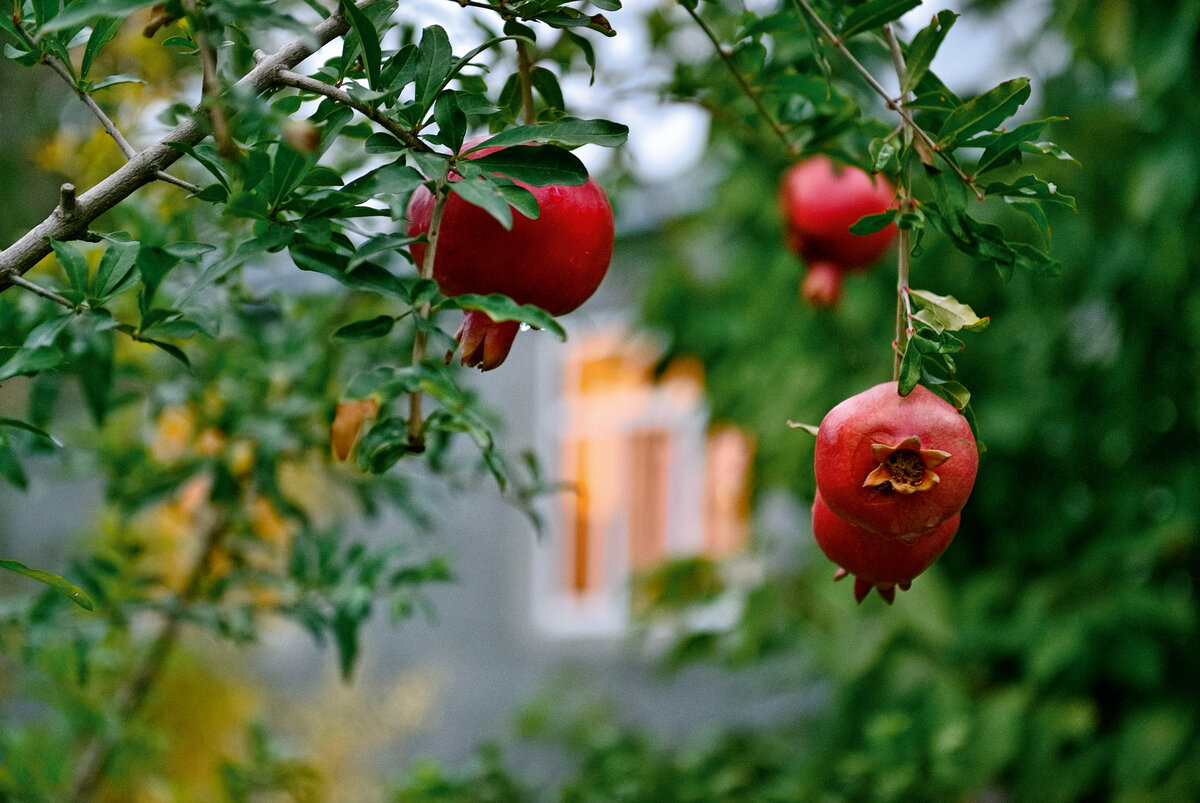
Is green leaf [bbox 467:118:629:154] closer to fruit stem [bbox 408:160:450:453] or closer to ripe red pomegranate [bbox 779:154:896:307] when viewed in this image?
fruit stem [bbox 408:160:450:453]

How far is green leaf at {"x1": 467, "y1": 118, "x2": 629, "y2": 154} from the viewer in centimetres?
51

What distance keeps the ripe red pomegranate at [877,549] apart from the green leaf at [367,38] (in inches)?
11.4

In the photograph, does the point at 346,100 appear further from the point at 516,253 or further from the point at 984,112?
the point at 984,112

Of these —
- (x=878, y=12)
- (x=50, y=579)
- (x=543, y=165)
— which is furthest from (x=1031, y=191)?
(x=50, y=579)

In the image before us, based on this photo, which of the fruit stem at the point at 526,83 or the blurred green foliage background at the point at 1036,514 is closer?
the fruit stem at the point at 526,83

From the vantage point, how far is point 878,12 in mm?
593

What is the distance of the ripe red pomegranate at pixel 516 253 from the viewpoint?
21.0 inches

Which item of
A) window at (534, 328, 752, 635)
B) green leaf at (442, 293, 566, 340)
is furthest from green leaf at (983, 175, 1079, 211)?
window at (534, 328, 752, 635)

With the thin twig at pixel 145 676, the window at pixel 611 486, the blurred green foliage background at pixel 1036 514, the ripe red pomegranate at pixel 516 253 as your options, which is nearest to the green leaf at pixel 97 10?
the ripe red pomegranate at pixel 516 253

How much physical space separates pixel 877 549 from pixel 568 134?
0.25 meters

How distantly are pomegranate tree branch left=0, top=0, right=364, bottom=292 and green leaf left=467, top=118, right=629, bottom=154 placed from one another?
0.09m

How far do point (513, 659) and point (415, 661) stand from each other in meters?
0.51

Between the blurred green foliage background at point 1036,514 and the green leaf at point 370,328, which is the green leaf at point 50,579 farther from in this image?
the blurred green foliage background at point 1036,514

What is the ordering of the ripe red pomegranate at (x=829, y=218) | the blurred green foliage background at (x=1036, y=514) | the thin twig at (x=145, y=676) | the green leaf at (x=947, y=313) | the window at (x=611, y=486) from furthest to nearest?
the window at (x=611, y=486) < the blurred green foliage background at (x=1036, y=514) < the thin twig at (x=145, y=676) < the ripe red pomegranate at (x=829, y=218) < the green leaf at (x=947, y=313)
